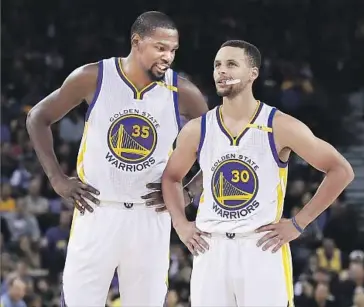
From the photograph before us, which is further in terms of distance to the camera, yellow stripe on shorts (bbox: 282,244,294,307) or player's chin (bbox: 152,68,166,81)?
player's chin (bbox: 152,68,166,81)

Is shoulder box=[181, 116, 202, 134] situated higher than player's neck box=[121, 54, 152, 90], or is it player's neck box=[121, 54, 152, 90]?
player's neck box=[121, 54, 152, 90]

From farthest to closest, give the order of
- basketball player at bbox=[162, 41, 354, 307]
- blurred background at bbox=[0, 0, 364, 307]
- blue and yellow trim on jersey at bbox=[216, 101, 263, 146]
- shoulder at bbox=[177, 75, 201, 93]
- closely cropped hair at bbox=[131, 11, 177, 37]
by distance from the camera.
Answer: blurred background at bbox=[0, 0, 364, 307], shoulder at bbox=[177, 75, 201, 93], closely cropped hair at bbox=[131, 11, 177, 37], blue and yellow trim on jersey at bbox=[216, 101, 263, 146], basketball player at bbox=[162, 41, 354, 307]

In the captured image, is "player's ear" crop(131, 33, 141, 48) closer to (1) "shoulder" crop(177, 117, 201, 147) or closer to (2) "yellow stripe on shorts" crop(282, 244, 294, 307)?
(1) "shoulder" crop(177, 117, 201, 147)

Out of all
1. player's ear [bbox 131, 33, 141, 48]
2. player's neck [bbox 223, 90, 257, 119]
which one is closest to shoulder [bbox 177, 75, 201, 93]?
player's ear [bbox 131, 33, 141, 48]

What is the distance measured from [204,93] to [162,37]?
346 inches

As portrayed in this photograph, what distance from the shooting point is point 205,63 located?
49.6ft

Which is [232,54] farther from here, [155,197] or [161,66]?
[155,197]

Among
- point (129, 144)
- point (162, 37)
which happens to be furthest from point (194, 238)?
point (162, 37)

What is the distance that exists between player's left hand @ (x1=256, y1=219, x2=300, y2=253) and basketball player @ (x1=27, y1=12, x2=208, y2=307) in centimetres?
75

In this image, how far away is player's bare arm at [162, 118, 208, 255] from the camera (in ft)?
17.9

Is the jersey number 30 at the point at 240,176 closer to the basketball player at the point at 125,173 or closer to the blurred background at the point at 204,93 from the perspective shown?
the basketball player at the point at 125,173

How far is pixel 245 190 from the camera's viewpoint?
538cm

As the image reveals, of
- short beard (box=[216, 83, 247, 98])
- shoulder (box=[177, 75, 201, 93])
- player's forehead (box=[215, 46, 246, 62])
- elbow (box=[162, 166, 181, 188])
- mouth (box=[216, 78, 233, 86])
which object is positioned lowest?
elbow (box=[162, 166, 181, 188])

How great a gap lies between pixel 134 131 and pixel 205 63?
9424mm
